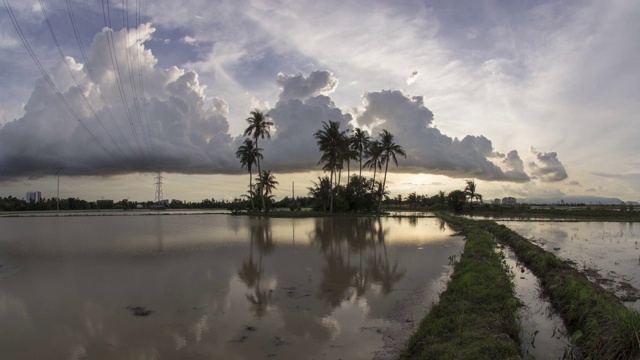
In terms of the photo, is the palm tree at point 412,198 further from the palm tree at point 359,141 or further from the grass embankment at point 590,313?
the grass embankment at point 590,313

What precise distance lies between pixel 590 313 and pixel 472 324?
2.87m

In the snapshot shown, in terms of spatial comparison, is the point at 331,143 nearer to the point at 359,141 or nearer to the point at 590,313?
the point at 359,141

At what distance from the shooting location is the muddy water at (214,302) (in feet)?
23.1

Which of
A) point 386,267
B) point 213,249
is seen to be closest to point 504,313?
point 386,267

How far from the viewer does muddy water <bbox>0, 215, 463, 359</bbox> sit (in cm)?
703

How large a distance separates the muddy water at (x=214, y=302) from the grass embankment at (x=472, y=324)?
663 mm

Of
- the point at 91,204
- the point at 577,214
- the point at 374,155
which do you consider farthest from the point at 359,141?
the point at 91,204

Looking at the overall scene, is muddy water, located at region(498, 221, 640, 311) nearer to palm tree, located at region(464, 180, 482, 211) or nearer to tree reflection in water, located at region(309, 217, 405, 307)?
tree reflection in water, located at region(309, 217, 405, 307)

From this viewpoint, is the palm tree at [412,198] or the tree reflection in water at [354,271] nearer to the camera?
the tree reflection in water at [354,271]


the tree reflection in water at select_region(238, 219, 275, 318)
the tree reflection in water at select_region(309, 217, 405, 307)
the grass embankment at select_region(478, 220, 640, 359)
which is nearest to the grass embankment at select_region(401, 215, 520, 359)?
the grass embankment at select_region(478, 220, 640, 359)

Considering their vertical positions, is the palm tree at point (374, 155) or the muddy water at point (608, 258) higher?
the palm tree at point (374, 155)

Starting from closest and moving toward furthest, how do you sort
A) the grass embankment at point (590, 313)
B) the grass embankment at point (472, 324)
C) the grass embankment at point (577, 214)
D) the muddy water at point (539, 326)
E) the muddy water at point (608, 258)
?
the grass embankment at point (590, 313) → the grass embankment at point (472, 324) → the muddy water at point (539, 326) → the muddy water at point (608, 258) → the grass embankment at point (577, 214)

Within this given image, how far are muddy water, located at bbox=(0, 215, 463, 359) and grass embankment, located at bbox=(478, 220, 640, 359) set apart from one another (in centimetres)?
313

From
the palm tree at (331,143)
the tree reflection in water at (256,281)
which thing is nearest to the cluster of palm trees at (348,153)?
the palm tree at (331,143)
